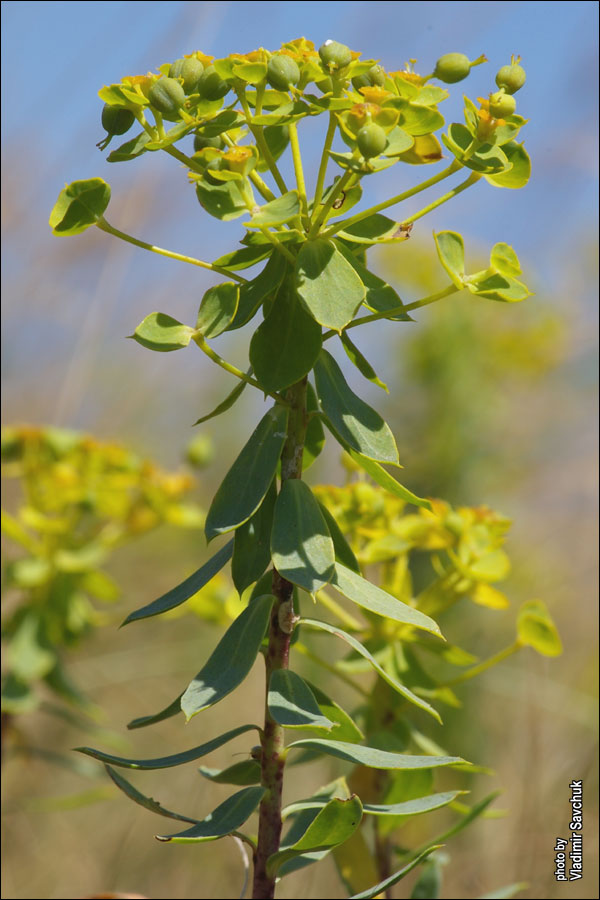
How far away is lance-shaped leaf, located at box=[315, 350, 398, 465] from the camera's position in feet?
2.05

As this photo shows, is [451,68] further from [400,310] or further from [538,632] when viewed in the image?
[538,632]

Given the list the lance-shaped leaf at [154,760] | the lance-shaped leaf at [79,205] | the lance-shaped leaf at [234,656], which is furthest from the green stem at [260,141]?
the lance-shaped leaf at [154,760]

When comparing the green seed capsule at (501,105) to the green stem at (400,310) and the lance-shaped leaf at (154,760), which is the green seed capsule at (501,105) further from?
the lance-shaped leaf at (154,760)

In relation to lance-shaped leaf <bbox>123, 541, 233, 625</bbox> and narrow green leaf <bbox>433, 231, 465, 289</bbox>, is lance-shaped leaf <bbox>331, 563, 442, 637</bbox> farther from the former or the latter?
narrow green leaf <bbox>433, 231, 465, 289</bbox>

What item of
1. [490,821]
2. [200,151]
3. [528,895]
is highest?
[200,151]

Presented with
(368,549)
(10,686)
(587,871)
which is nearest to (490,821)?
A: (587,871)

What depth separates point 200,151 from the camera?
23.7 inches

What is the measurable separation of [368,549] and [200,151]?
0.48 meters

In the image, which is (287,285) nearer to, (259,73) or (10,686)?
(259,73)

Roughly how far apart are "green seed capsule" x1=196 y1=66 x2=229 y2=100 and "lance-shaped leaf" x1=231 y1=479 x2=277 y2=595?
0.28 m

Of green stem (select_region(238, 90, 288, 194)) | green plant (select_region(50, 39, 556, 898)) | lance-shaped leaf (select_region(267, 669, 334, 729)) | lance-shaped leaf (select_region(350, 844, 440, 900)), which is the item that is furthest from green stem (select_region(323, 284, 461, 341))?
lance-shaped leaf (select_region(350, 844, 440, 900))

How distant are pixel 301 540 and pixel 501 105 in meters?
0.32

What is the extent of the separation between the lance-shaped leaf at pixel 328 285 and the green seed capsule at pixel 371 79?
0.11 meters

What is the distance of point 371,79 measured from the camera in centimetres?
60
